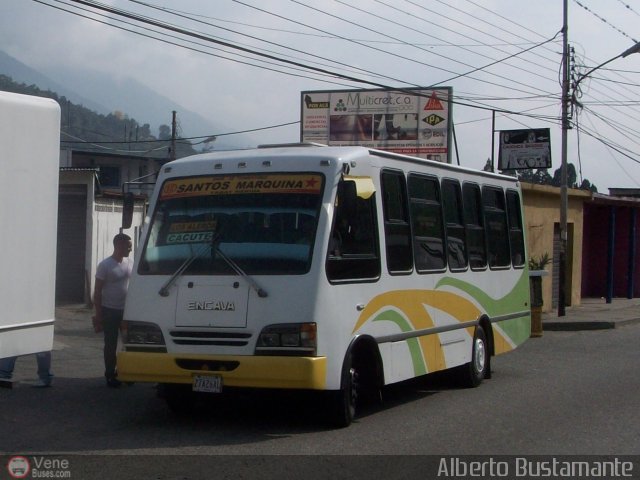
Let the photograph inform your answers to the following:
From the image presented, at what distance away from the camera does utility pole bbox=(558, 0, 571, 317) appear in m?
25.3

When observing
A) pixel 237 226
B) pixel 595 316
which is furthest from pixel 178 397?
pixel 595 316

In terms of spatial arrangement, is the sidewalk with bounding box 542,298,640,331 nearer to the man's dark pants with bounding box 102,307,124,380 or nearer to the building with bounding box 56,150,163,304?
the building with bounding box 56,150,163,304

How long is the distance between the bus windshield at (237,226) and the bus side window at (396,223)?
49.5 inches

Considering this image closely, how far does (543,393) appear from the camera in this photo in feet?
39.9

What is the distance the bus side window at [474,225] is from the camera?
12945mm

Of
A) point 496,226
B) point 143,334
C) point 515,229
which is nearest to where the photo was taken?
point 143,334

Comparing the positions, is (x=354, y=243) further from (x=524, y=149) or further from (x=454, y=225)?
(x=524, y=149)

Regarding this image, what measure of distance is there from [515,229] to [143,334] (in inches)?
283

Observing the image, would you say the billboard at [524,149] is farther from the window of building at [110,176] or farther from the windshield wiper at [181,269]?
the windshield wiper at [181,269]

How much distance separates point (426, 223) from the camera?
11633 millimetres

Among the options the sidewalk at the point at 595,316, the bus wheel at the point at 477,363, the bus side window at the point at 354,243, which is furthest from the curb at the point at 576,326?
the bus side window at the point at 354,243

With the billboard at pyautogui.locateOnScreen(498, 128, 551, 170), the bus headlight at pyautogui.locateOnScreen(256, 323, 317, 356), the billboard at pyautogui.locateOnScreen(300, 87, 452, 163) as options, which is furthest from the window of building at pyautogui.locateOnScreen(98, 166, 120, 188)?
the bus headlight at pyautogui.locateOnScreen(256, 323, 317, 356)

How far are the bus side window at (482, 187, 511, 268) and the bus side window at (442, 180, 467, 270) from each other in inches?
40.5

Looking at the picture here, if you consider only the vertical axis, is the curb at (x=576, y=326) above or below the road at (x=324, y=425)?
below
